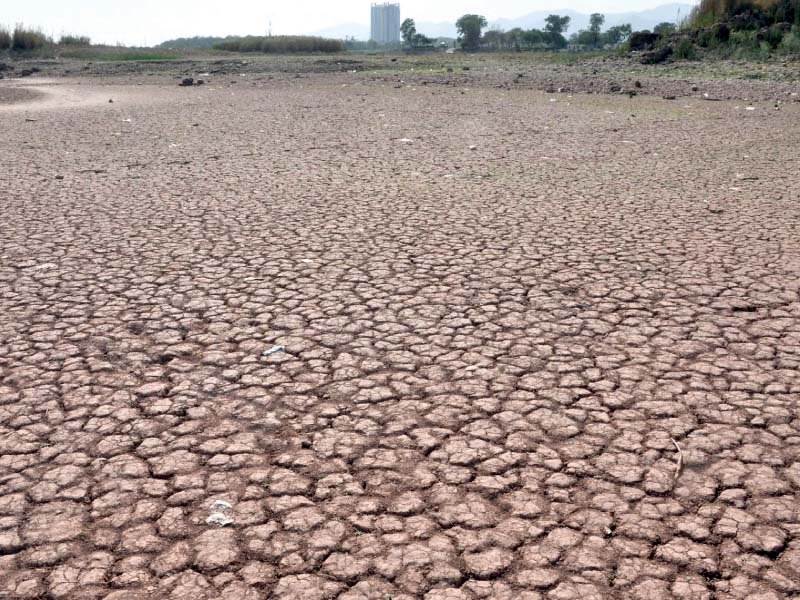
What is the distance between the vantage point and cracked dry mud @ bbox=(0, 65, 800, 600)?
2.03 m

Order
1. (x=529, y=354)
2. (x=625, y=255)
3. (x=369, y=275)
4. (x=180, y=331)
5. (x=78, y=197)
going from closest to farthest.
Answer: (x=529, y=354) → (x=180, y=331) → (x=369, y=275) → (x=625, y=255) → (x=78, y=197)

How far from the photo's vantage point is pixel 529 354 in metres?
3.23

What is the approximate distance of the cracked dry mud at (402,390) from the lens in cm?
203

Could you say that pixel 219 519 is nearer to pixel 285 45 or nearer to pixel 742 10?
pixel 742 10

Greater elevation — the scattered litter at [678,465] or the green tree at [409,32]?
the green tree at [409,32]

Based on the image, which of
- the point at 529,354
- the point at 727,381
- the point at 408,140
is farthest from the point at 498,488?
the point at 408,140

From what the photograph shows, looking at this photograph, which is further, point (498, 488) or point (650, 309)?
point (650, 309)

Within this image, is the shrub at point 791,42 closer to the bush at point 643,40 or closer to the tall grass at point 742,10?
the tall grass at point 742,10

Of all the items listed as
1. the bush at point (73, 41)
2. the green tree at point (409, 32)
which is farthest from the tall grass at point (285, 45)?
the green tree at point (409, 32)

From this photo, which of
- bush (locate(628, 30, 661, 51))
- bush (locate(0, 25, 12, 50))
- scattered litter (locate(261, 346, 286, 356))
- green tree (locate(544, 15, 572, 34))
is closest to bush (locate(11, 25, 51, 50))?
bush (locate(0, 25, 12, 50))

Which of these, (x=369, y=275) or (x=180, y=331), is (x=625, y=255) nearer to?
(x=369, y=275)

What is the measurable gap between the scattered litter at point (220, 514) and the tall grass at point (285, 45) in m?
39.8

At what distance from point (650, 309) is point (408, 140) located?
595 centimetres

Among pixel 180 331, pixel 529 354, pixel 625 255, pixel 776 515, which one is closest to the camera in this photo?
pixel 776 515
